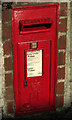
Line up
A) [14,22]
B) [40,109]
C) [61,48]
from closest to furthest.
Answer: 1. [14,22]
2. [61,48]
3. [40,109]

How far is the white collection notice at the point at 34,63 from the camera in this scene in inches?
240

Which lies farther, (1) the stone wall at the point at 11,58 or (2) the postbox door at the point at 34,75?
(2) the postbox door at the point at 34,75

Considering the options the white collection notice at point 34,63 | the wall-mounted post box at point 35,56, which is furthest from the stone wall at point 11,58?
the white collection notice at point 34,63

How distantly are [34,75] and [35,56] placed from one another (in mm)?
362

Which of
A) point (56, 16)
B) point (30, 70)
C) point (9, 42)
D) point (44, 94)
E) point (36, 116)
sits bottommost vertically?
point (36, 116)

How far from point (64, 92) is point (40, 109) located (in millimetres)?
541

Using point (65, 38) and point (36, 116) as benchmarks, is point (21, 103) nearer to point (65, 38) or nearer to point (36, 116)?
point (36, 116)

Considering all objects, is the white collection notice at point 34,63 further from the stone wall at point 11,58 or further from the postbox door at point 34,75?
the stone wall at point 11,58

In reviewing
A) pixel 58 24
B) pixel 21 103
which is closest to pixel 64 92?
pixel 21 103

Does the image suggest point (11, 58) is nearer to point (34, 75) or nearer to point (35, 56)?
point (35, 56)

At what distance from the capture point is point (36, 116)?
6641 mm

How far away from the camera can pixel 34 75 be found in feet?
20.6

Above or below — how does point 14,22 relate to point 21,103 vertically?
above

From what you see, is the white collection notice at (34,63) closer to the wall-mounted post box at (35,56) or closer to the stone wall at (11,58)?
the wall-mounted post box at (35,56)
